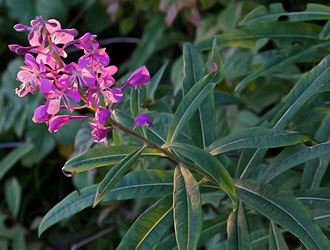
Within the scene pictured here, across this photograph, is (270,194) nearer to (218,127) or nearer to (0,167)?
(218,127)

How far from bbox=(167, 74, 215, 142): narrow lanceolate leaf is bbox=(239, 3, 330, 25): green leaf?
18.2 inches

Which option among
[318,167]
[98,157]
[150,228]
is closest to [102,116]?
[98,157]

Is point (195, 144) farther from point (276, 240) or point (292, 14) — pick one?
point (292, 14)

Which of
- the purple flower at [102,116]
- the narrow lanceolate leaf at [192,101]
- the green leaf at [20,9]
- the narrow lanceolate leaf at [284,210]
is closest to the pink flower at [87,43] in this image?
the purple flower at [102,116]

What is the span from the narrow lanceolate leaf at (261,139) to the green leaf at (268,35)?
0.44 m

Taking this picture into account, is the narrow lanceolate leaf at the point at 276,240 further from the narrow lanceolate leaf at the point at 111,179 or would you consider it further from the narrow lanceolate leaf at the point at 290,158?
the narrow lanceolate leaf at the point at 111,179

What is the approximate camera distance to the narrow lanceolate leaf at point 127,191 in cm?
114

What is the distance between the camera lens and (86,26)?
283 centimetres

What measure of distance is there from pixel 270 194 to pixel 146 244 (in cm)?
27

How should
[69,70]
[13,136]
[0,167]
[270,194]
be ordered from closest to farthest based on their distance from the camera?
[69,70], [270,194], [0,167], [13,136]

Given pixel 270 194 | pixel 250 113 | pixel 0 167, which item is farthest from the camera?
pixel 0 167

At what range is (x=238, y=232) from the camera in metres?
1.09

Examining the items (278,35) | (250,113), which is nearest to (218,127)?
(250,113)

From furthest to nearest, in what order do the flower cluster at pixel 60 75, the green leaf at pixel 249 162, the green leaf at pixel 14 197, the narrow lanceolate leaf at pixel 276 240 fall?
1. the green leaf at pixel 14 197
2. the green leaf at pixel 249 162
3. the narrow lanceolate leaf at pixel 276 240
4. the flower cluster at pixel 60 75
